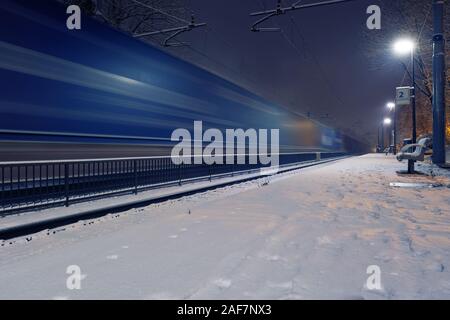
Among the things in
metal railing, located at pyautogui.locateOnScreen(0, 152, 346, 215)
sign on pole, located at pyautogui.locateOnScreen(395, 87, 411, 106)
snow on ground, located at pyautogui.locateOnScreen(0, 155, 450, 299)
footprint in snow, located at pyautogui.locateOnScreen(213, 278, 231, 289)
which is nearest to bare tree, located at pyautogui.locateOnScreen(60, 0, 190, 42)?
sign on pole, located at pyautogui.locateOnScreen(395, 87, 411, 106)

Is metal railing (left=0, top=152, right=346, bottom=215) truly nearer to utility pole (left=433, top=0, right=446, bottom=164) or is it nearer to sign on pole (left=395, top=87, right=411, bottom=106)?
utility pole (left=433, top=0, right=446, bottom=164)

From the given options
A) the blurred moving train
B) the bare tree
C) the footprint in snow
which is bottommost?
the footprint in snow

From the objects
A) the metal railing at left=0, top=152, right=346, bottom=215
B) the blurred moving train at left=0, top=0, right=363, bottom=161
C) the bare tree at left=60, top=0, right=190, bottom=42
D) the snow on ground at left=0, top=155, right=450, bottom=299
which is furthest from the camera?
the bare tree at left=60, top=0, right=190, bottom=42

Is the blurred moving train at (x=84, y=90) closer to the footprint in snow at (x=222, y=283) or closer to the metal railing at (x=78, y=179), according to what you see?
the metal railing at (x=78, y=179)

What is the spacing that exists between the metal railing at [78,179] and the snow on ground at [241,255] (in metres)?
1.09

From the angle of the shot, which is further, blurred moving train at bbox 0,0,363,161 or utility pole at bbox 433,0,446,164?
utility pole at bbox 433,0,446,164

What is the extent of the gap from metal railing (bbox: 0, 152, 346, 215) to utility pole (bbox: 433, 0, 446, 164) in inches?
349

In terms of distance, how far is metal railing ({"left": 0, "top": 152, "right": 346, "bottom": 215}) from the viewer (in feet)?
18.5

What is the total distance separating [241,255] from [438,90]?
13543 millimetres

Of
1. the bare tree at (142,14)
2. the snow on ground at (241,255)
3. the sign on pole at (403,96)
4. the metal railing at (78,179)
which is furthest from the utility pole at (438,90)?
the bare tree at (142,14)

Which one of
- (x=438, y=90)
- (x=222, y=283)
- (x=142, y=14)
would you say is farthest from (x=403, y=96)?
(x=222, y=283)

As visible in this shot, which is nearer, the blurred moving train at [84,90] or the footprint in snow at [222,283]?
the footprint in snow at [222,283]

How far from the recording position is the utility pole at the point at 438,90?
14117 mm

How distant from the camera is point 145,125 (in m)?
8.16
